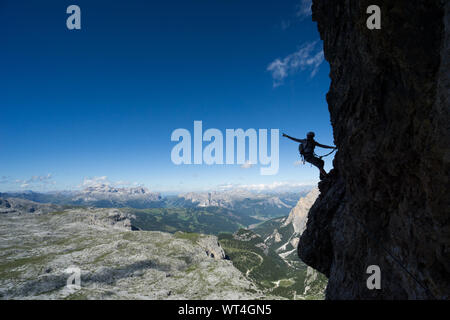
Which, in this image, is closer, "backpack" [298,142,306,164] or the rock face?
the rock face

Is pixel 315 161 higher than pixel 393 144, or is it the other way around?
pixel 393 144

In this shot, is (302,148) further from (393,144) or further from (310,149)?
(393,144)

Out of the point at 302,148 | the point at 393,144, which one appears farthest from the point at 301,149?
the point at 393,144

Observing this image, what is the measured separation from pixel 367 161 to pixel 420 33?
6.53m

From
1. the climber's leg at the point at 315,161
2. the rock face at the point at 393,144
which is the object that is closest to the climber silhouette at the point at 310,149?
the climber's leg at the point at 315,161

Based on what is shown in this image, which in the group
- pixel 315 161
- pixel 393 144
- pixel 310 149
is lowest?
pixel 315 161

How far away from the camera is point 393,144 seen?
404 inches

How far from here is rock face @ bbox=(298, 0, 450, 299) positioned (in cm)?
793

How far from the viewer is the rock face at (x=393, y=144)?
26.0 feet

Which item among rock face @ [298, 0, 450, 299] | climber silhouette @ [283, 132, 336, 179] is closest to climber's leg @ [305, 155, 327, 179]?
climber silhouette @ [283, 132, 336, 179]

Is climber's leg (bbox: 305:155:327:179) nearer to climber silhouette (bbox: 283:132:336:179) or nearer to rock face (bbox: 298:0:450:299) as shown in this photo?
climber silhouette (bbox: 283:132:336:179)

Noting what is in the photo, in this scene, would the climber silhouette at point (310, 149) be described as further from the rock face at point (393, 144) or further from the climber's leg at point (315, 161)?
the rock face at point (393, 144)
